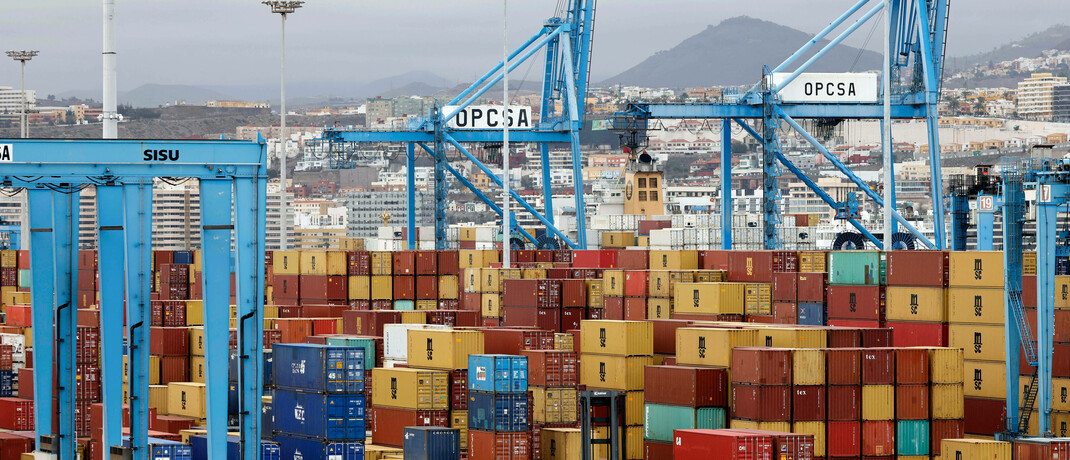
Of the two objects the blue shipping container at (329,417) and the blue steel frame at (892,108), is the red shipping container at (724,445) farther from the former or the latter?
the blue steel frame at (892,108)

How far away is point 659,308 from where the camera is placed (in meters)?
43.1

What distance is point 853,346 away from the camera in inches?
1217

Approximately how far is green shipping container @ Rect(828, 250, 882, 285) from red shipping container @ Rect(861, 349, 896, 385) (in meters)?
8.73

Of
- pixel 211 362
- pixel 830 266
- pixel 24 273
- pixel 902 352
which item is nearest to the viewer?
pixel 211 362

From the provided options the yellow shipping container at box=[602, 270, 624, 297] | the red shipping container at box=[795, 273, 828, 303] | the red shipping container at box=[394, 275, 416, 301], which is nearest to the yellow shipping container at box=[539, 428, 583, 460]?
the red shipping container at box=[795, 273, 828, 303]

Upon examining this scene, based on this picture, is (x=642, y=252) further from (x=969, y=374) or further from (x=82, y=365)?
(x=82, y=365)

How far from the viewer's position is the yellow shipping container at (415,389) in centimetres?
3006

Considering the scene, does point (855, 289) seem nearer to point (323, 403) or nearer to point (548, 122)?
point (323, 403)

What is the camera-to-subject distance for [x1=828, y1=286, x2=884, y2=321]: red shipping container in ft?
123

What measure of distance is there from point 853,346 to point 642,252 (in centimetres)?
2394

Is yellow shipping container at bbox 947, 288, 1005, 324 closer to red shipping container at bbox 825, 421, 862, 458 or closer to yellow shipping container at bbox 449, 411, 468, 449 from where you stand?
red shipping container at bbox 825, 421, 862, 458

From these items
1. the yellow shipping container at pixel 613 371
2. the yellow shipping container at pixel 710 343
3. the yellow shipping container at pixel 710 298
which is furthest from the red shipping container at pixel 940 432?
the yellow shipping container at pixel 710 298

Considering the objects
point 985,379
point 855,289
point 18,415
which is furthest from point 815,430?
point 18,415

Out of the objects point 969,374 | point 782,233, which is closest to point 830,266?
point 969,374
